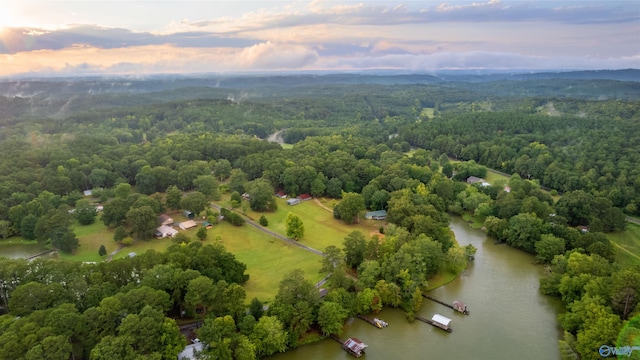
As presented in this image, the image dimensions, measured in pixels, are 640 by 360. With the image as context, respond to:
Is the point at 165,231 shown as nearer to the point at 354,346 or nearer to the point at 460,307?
the point at 354,346

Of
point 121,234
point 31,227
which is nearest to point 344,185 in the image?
point 121,234

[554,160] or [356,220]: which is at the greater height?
[554,160]

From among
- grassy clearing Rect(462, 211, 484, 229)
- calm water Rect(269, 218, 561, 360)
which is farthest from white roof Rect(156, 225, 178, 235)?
grassy clearing Rect(462, 211, 484, 229)

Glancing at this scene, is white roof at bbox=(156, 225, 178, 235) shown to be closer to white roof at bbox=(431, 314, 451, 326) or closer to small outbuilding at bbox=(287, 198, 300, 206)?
small outbuilding at bbox=(287, 198, 300, 206)

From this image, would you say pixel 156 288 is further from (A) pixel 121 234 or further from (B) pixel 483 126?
(B) pixel 483 126

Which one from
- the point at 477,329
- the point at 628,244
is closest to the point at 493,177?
the point at 628,244

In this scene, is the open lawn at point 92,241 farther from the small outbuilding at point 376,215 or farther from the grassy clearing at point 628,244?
the grassy clearing at point 628,244
